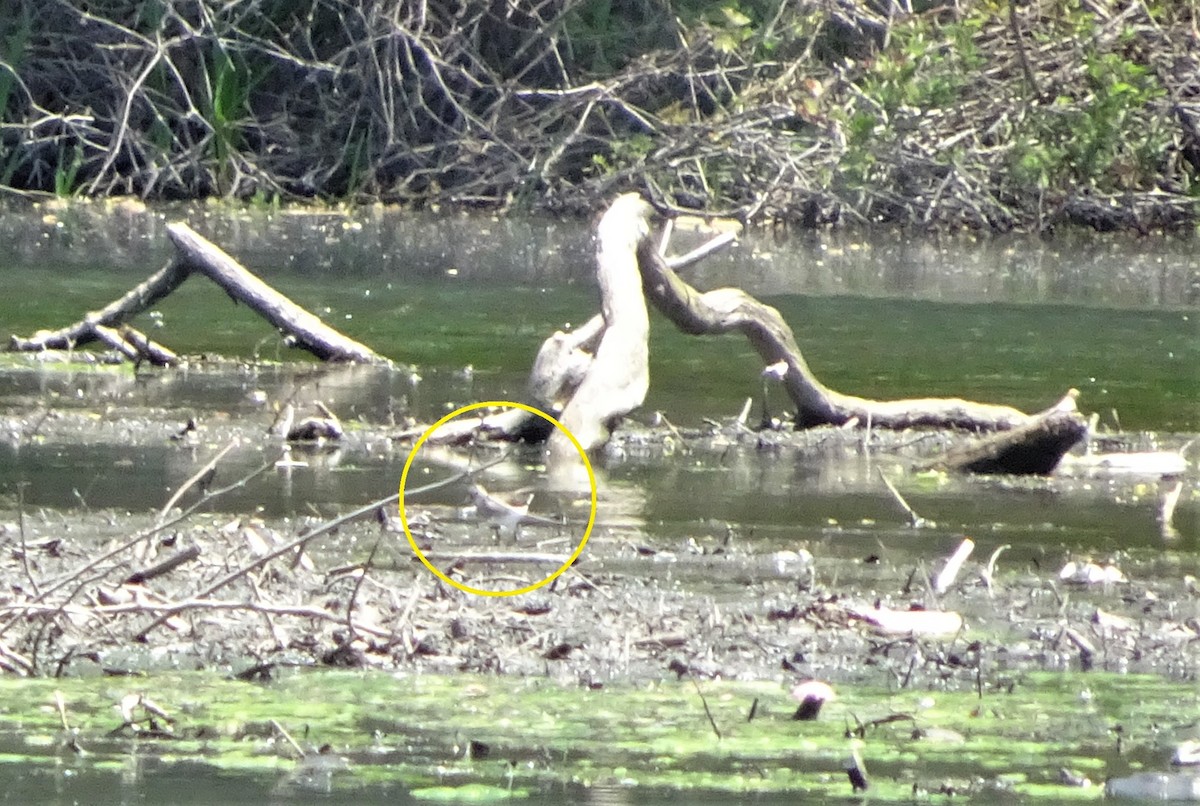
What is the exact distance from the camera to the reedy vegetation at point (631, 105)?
17.9 meters

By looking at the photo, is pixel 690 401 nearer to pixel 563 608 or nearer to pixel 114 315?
pixel 114 315

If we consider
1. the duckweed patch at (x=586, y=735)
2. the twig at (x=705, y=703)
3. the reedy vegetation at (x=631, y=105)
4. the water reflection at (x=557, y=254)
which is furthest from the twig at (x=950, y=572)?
the reedy vegetation at (x=631, y=105)

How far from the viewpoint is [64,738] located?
456cm

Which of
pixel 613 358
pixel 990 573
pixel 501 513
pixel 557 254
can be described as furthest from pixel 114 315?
pixel 557 254

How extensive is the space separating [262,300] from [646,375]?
8.65ft

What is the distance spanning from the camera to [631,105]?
19453 millimetres

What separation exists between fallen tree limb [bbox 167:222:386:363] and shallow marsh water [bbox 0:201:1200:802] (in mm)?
127

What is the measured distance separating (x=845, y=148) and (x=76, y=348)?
7949 mm

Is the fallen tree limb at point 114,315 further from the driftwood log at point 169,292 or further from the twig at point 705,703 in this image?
the twig at point 705,703

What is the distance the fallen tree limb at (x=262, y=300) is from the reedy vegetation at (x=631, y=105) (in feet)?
23.0

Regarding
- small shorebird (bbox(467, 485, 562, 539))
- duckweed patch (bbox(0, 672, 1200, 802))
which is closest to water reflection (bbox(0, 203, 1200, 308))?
small shorebird (bbox(467, 485, 562, 539))

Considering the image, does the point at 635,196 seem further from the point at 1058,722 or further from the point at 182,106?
the point at 182,106

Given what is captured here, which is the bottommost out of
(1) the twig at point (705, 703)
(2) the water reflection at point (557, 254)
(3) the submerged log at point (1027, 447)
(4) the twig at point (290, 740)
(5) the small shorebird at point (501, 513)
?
(4) the twig at point (290, 740)

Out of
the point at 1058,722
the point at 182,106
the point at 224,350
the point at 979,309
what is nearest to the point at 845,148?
the point at 979,309
